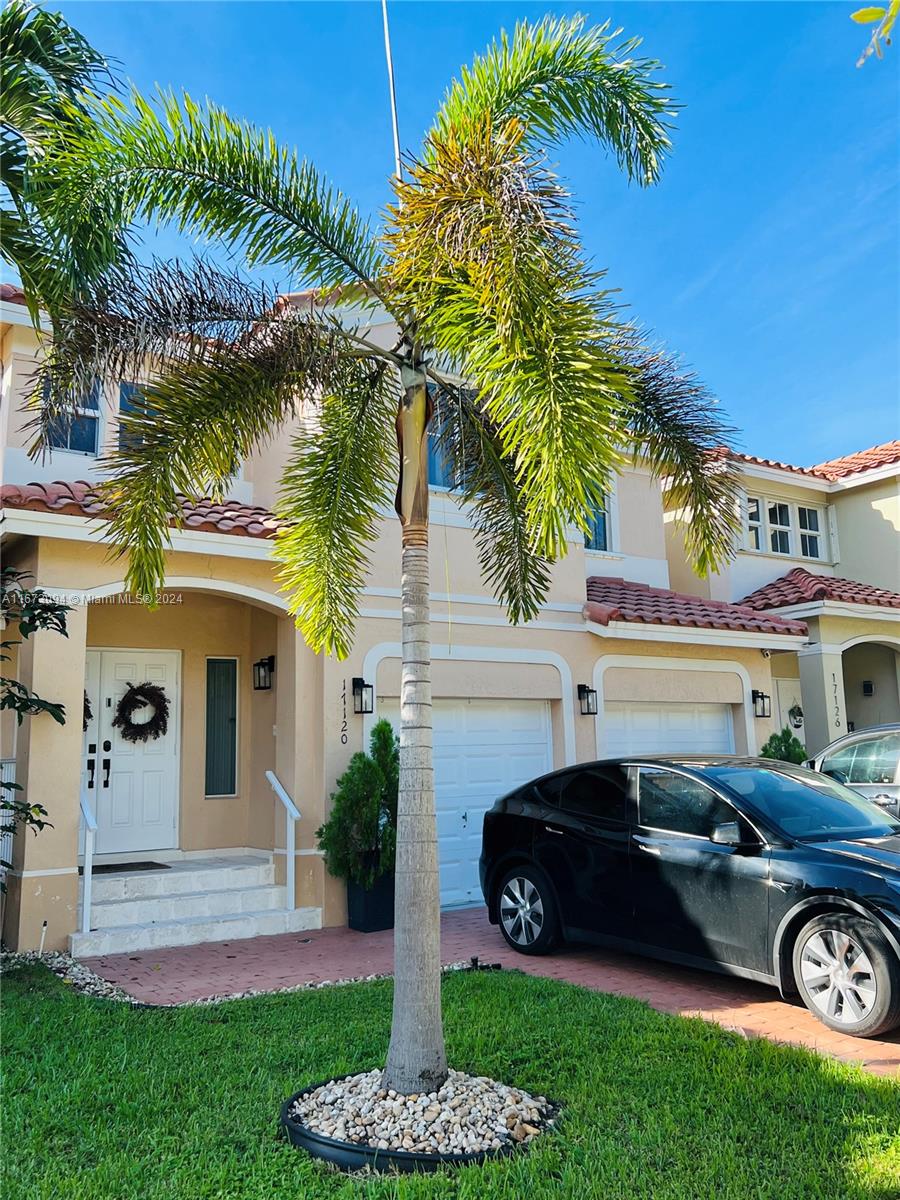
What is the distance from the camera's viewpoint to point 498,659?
11289mm

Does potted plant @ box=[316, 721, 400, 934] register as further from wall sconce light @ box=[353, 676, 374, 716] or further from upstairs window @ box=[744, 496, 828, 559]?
upstairs window @ box=[744, 496, 828, 559]

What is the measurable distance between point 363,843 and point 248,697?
2.91m

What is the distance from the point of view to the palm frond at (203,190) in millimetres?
5137

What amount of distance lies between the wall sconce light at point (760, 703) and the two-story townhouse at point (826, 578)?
4.98 feet

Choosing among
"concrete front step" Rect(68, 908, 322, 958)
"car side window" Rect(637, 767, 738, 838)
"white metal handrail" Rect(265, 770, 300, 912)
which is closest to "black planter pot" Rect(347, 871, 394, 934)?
"concrete front step" Rect(68, 908, 322, 958)

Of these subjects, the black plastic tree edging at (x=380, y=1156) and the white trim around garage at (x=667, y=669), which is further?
the white trim around garage at (x=667, y=669)

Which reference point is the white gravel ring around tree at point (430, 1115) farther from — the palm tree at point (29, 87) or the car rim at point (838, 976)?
the palm tree at point (29, 87)

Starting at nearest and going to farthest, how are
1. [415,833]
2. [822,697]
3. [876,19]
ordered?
[876,19], [415,833], [822,697]

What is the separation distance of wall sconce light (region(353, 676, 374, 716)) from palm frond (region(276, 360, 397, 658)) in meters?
3.36

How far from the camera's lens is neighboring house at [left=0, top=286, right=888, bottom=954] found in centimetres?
847

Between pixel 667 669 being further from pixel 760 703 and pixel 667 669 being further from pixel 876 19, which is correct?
pixel 876 19

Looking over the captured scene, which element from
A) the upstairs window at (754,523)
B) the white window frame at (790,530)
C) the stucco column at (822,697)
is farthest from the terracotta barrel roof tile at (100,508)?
→ the upstairs window at (754,523)

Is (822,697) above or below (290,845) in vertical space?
above

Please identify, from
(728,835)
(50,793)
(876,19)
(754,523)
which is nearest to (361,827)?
(50,793)
